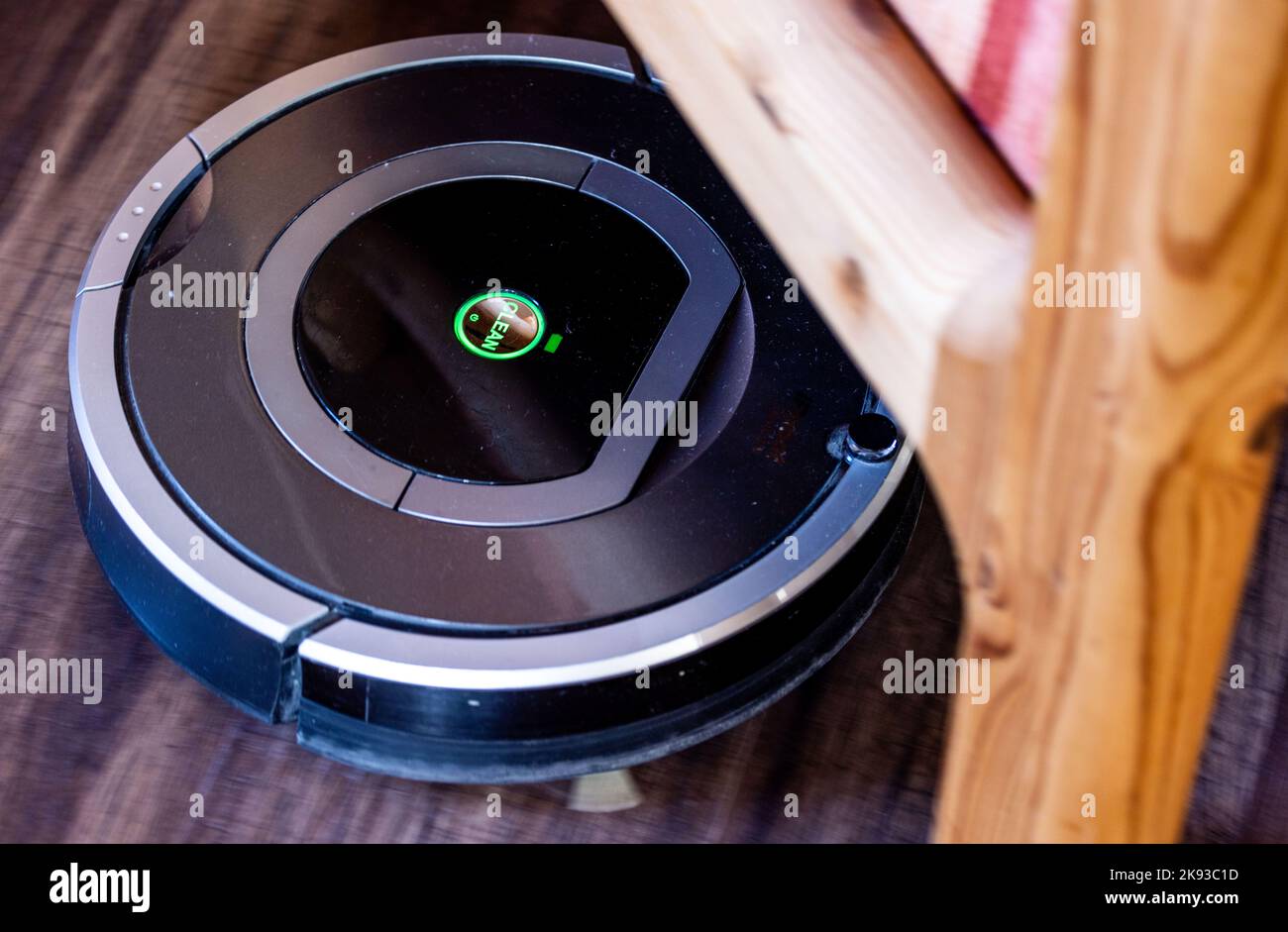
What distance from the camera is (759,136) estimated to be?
51 cm

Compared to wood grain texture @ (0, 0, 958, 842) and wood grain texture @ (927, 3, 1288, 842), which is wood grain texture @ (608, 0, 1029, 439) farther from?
wood grain texture @ (0, 0, 958, 842)

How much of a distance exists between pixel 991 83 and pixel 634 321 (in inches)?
20.8

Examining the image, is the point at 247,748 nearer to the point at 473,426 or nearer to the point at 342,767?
the point at 342,767

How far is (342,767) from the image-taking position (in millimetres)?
866

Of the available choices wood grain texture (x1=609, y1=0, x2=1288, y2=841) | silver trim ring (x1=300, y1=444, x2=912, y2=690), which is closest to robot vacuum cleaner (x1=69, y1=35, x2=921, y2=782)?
silver trim ring (x1=300, y1=444, x2=912, y2=690)

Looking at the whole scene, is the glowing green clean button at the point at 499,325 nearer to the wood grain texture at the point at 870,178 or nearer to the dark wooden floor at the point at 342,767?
the dark wooden floor at the point at 342,767

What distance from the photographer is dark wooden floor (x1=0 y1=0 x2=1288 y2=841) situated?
84 cm

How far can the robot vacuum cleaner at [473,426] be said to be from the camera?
81 centimetres

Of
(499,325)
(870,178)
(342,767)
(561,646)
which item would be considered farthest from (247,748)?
(870,178)

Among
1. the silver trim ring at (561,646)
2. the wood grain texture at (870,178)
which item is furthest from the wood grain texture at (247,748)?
the wood grain texture at (870,178)

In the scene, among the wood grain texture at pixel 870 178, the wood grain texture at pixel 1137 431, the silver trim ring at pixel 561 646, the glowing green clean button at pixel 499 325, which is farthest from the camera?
the glowing green clean button at pixel 499 325

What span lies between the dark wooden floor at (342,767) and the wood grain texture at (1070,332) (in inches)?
13.9
